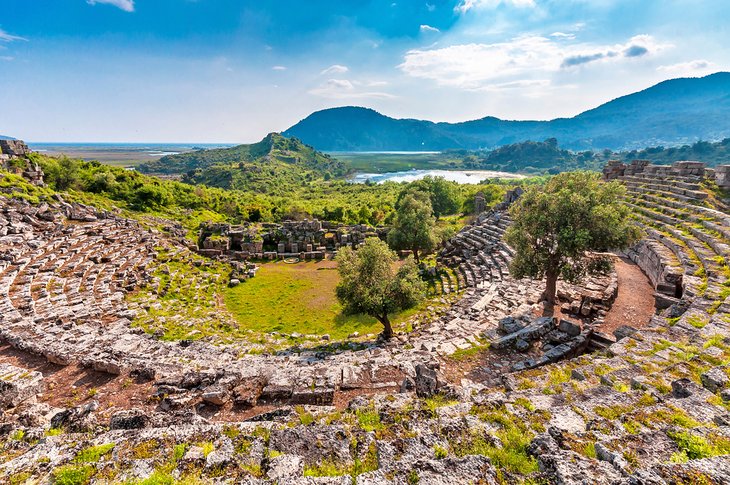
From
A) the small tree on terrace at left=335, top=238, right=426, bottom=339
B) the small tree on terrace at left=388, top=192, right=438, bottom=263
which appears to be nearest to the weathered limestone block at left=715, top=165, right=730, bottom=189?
the small tree on terrace at left=388, top=192, right=438, bottom=263

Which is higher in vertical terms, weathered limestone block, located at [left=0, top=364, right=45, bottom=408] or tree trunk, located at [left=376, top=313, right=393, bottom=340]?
weathered limestone block, located at [left=0, top=364, right=45, bottom=408]

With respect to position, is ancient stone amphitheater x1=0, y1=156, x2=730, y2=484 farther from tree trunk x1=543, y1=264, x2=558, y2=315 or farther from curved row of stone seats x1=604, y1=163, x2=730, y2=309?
tree trunk x1=543, y1=264, x2=558, y2=315

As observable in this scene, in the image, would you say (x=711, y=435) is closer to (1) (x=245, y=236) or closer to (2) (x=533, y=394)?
(2) (x=533, y=394)

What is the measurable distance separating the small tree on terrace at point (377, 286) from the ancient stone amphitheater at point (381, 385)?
184cm

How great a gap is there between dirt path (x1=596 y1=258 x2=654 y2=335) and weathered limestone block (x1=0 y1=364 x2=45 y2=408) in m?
22.0

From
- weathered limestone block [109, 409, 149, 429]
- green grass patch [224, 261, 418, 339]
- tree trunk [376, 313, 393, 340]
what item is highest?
weathered limestone block [109, 409, 149, 429]

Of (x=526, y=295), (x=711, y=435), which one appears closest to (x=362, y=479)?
(x=711, y=435)

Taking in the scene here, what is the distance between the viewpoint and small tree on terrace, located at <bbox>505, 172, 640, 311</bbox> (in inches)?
585

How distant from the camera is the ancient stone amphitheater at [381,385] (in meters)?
6.24

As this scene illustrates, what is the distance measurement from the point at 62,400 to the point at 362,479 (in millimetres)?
11448

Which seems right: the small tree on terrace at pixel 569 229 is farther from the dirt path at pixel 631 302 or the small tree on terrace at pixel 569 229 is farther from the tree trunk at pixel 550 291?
the dirt path at pixel 631 302

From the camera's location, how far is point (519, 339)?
14.8 m

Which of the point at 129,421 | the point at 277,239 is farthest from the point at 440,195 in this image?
the point at 129,421

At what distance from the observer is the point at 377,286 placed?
A: 18031mm
